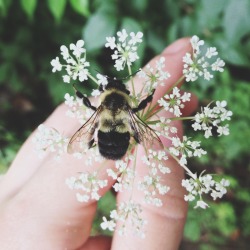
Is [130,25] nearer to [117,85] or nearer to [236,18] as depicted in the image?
[236,18]

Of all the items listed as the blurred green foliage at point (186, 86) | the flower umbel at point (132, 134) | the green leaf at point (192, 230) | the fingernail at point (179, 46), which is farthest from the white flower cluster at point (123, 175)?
the green leaf at point (192, 230)

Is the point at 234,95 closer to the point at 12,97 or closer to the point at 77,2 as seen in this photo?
the point at 77,2

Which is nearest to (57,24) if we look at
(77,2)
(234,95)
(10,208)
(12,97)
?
(77,2)

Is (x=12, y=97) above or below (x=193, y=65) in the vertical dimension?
above

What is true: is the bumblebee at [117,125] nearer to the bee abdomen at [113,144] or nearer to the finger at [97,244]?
the bee abdomen at [113,144]

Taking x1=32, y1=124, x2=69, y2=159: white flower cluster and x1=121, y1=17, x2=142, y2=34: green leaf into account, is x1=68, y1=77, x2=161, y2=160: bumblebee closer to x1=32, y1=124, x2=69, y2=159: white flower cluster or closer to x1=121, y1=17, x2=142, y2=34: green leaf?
x1=32, y1=124, x2=69, y2=159: white flower cluster

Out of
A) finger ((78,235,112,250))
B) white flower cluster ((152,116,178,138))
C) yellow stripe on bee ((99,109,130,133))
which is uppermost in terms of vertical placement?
white flower cluster ((152,116,178,138))

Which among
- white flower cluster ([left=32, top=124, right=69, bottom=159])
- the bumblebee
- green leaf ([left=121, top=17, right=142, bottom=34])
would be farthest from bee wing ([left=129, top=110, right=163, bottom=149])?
green leaf ([left=121, top=17, right=142, bottom=34])
